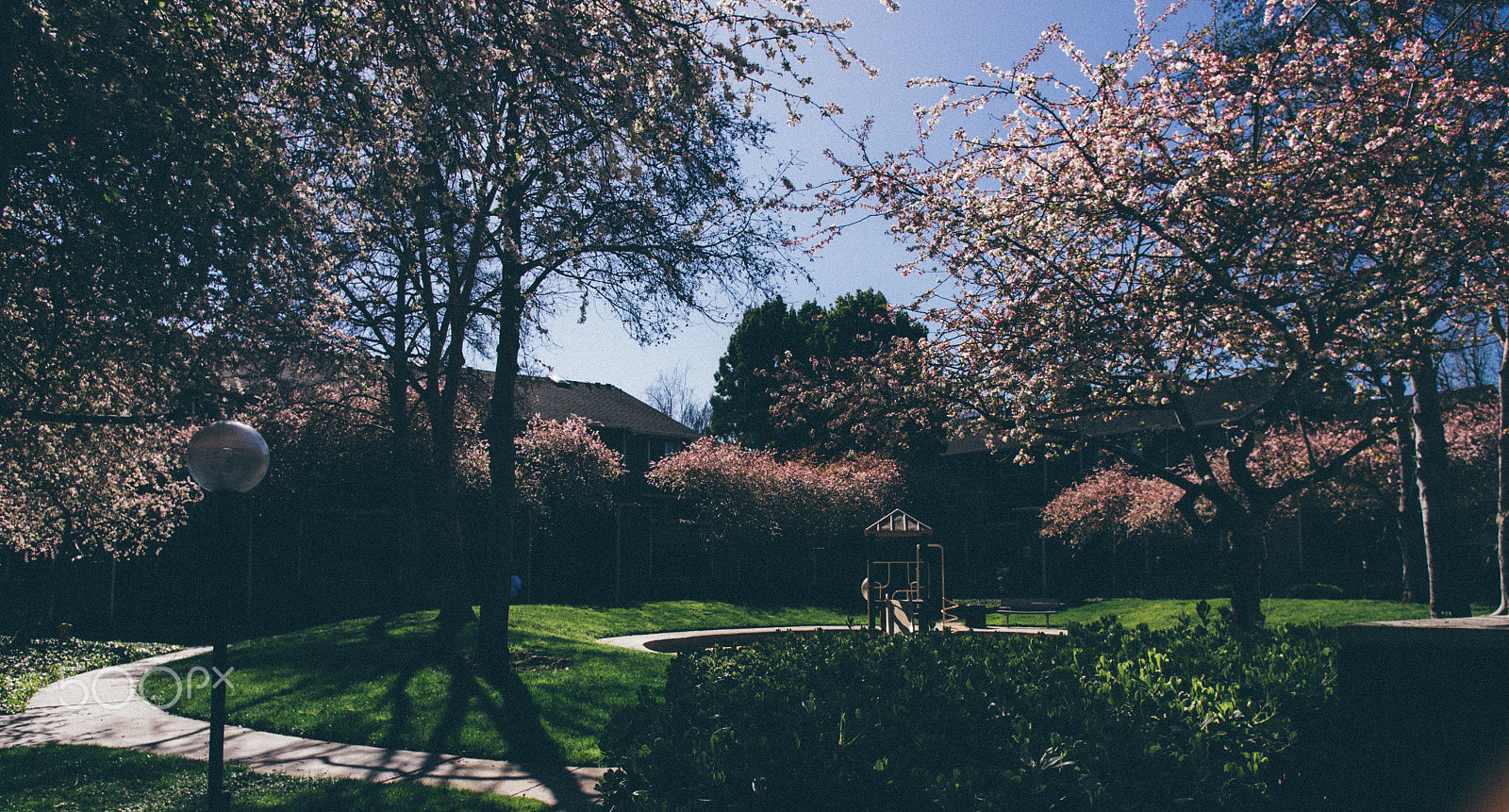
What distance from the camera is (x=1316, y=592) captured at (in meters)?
22.4

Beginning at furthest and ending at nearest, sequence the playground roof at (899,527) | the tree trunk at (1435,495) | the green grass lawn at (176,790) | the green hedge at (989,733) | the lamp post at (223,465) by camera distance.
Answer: the playground roof at (899,527)
the tree trunk at (1435,495)
the green grass lawn at (176,790)
the lamp post at (223,465)
the green hedge at (989,733)

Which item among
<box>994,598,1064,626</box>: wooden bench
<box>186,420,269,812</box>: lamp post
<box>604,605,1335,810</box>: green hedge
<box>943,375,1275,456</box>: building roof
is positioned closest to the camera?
<box>604,605,1335,810</box>: green hedge

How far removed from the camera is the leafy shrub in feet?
71.9

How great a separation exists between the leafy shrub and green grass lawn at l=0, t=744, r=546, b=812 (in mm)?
23091

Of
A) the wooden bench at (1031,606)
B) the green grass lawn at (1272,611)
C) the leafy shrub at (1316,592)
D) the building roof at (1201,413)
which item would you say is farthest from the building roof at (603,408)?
the leafy shrub at (1316,592)

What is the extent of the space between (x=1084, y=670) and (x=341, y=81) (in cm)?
622

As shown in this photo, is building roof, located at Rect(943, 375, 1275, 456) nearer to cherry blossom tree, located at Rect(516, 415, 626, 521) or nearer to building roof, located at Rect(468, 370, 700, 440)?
cherry blossom tree, located at Rect(516, 415, 626, 521)

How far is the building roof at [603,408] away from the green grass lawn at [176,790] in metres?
23.5

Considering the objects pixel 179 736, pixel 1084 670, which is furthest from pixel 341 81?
pixel 179 736

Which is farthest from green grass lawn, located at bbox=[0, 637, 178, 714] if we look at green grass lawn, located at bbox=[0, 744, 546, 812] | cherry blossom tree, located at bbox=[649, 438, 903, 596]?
cherry blossom tree, located at bbox=[649, 438, 903, 596]

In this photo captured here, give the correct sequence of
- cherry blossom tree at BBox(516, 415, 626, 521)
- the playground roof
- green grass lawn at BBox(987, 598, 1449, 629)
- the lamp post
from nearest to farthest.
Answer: the lamp post < green grass lawn at BBox(987, 598, 1449, 629) < the playground roof < cherry blossom tree at BBox(516, 415, 626, 521)

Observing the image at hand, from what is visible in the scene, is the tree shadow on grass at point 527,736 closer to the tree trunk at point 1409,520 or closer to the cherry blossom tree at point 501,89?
the cherry blossom tree at point 501,89

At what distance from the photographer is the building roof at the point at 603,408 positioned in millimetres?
32281

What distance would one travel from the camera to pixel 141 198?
584cm
